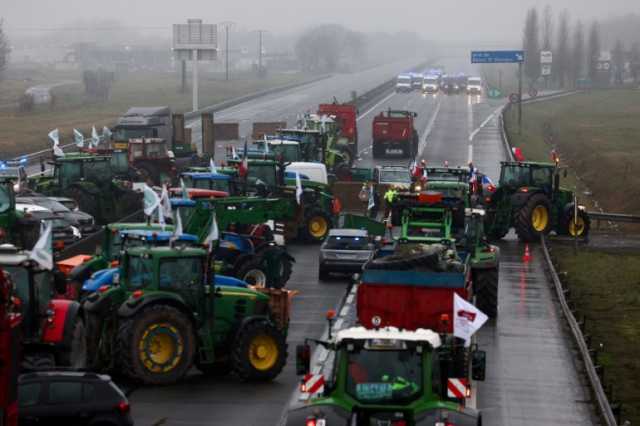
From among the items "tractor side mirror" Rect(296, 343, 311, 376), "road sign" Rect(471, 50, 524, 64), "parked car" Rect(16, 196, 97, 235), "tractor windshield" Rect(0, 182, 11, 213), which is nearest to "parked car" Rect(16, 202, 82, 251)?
"parked car" Rect(16, 196, 97, 235)

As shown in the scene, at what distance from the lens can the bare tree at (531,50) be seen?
16062 cm

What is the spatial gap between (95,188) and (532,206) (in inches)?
563

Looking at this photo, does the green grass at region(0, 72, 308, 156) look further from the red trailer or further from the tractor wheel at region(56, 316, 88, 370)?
the tractor wheel at region(56, 316, 88, 370)

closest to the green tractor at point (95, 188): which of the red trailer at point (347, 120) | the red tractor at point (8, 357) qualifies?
the red trailer at point (347, 120)

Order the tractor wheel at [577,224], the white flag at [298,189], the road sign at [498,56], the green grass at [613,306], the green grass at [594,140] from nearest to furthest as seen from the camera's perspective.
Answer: the green grass at [613,306], the white flag at [298,189], the tractor wheel at [577,224], the green grass at [594,140], the road sign at [498,56]

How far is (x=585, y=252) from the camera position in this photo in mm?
43781

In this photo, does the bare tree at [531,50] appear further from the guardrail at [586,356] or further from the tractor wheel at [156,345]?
the tractor wheel at [156,345]

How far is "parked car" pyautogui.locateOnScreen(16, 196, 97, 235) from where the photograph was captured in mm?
41469

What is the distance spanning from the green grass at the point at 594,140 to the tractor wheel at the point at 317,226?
60.2 feet

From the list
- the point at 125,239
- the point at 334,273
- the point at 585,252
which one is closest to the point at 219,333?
the point at 125,239

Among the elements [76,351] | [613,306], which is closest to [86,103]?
[613,306]

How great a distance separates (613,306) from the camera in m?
34.3

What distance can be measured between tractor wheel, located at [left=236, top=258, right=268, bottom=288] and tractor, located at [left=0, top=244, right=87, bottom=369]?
33.0ft

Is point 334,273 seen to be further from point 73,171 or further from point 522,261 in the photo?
point 73,171
